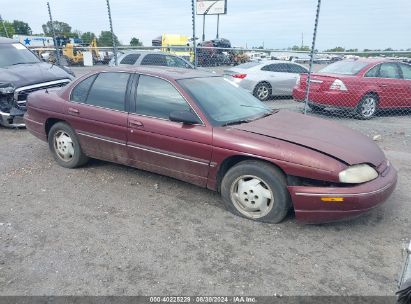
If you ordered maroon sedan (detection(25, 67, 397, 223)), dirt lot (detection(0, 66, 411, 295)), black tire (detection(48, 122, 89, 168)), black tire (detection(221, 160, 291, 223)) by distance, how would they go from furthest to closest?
black tire (detection(48, 122, 89, 168)), black tire (detection(221, 160, 291, 223)), maroon sedan (detection(25, 67, 397, 223)), dirt lot (detection(0, 66, 411, 295))

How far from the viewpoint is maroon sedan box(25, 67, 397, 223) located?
339 cm

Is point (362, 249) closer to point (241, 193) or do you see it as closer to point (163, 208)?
point (241, 193)

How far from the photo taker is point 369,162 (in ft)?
11.7

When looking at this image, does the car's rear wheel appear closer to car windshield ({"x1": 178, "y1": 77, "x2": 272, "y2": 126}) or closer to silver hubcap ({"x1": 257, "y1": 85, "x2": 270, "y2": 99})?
silver hubcap ({"x1": 257, "y1": 85, "x2": 270, "y2": 99})

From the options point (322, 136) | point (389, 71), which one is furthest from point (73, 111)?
point (389, 71)

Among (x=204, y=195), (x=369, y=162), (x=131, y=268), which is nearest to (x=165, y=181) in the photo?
(x=204, y=195)

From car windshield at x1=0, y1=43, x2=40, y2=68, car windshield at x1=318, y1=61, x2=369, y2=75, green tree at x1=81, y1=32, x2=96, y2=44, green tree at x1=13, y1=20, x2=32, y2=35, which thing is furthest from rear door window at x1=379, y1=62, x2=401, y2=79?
green tree at x1=13, y1=20, x2=32, y2=35

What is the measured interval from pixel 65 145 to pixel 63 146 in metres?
0.05

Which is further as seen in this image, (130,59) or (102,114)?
(130,59)

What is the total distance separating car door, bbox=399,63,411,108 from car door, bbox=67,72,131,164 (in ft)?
24.8

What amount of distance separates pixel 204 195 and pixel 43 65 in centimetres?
615

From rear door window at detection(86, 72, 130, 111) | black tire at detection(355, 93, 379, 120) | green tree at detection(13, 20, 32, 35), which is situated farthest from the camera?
green tree at detection(13, 20, 32, 35)

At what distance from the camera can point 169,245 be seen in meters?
3.29

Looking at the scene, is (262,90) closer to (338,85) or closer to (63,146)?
(338,85)
